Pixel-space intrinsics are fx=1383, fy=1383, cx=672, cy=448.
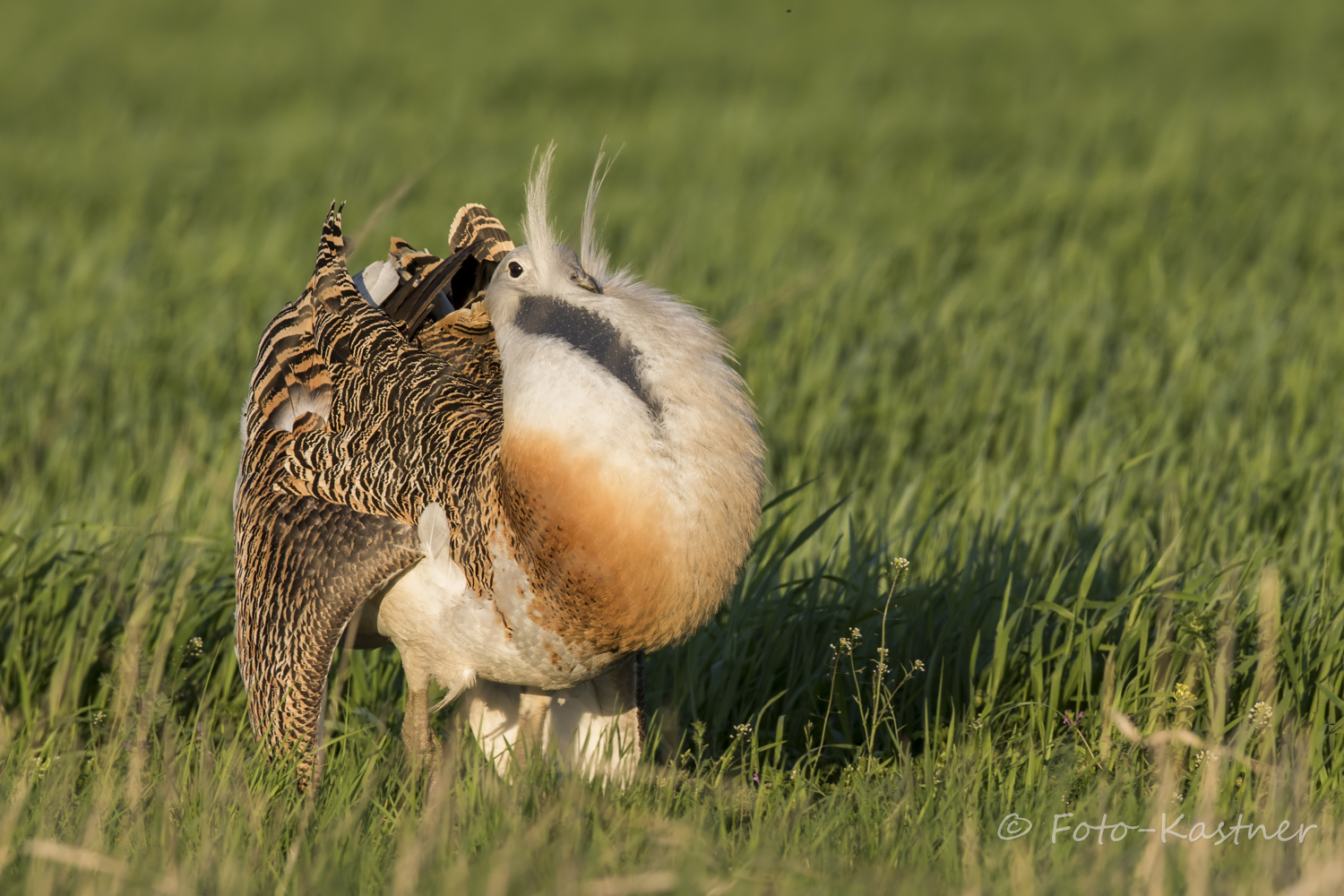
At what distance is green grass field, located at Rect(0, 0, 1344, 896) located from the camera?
2664mm

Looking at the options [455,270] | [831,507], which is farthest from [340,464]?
[831,507]

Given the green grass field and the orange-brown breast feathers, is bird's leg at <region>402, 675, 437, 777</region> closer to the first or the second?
the green grass field

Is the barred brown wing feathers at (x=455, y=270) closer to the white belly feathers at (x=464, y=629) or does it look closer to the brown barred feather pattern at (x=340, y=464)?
the brown barred feather pattern at (x=340, y=464)

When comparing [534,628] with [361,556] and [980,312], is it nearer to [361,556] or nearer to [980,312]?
[361,556]

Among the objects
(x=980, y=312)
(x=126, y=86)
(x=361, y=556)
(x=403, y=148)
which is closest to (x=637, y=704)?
(x=361, y=556)

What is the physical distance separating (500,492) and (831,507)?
123 cm

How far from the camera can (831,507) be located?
3791 mm

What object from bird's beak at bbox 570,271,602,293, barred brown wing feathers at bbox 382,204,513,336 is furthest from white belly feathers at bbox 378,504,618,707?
barred brown wing feathers at bbox 382,204,513,336

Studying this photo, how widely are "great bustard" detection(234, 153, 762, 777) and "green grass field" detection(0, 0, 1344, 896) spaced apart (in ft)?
0.82

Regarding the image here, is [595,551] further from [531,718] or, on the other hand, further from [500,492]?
[531,718]

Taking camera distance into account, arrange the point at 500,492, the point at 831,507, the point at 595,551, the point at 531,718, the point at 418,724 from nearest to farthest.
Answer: the point at 595,551 < the point at 500,492 < the point at 418,724 < the point at 531,718 < the point at 831,507

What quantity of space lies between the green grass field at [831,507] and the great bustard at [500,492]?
250mm

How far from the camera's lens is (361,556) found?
296 cm

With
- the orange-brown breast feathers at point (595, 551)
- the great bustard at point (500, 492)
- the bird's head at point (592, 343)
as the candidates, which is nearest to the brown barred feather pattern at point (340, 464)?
the great bustard at point (500, 492)
